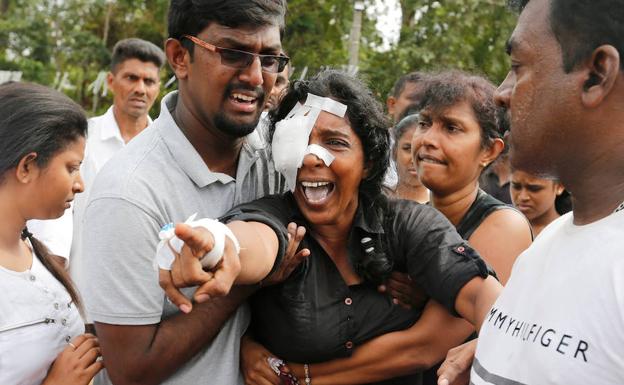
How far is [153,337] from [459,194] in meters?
1.80

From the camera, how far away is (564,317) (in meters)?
1.67

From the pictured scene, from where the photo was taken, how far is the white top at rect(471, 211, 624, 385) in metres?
1.58

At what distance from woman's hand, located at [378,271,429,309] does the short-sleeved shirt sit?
0.09 feet

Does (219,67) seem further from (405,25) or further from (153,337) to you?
(405,25)

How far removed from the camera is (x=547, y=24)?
1828 millimetres

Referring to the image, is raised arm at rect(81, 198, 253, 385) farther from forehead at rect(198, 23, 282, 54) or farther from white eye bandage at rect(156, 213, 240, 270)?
forehead at rect(198, 23, 282, 54)

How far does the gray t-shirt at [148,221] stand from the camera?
98.0 inches

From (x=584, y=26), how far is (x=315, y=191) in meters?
1.30

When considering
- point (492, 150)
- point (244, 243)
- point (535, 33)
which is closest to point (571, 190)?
point (535, 33)

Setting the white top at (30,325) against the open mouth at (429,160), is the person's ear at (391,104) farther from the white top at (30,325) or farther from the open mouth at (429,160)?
the white top at (30,325)

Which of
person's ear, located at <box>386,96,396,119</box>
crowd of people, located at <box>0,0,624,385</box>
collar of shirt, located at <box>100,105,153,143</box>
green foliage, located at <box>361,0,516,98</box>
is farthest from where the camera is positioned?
green foliage, located at <box>361,0,516,98</box>

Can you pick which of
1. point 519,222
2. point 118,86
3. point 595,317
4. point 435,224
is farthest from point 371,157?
point 118,86

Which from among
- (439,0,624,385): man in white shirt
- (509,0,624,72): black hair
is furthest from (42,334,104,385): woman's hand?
(509,0,624,72): black hair

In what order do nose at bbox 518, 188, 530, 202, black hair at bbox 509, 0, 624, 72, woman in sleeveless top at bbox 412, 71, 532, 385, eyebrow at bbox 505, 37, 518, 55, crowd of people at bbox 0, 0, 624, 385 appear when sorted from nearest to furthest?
black hair at bbox 509, 0, 624, 72
eyebrow at bbox 505, 37, 518, 55
crowd of people at bbox 0, 0, 624, 385
woman in sleeveless top at bbox 412, 71, 532, 385
nose at bbox 518, 188, 530, 202
